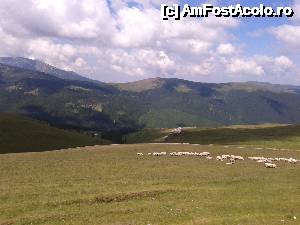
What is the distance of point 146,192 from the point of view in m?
41.7

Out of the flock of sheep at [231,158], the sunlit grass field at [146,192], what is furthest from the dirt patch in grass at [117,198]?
the flock of sheep at [231,158]

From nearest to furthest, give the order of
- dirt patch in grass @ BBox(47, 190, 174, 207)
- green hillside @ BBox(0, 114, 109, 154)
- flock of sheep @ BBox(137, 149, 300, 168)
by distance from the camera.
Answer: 1. dirt patch in grass @ BBox(47, 190, 174, 207)
2. flock of sheep @ BBox(137, 149, 300, 168)
3. green hillside @ BBox(0, 114, 109, 154)

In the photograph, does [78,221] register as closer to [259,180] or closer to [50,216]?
[50,216]

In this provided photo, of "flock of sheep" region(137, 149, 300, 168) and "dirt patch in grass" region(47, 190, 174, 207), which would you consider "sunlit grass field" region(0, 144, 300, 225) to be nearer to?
"dirt patch in grass" region(47, 190, 174, 207)

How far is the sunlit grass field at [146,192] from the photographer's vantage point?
3359cm

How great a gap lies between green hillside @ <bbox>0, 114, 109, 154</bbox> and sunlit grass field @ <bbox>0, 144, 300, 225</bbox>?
80031 millimetres

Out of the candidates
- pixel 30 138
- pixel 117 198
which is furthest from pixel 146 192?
pixel 30 138

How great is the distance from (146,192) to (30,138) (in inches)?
4638

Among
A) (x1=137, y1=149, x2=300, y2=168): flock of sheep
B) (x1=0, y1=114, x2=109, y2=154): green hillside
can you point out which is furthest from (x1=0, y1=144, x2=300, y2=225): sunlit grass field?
(x1=0, y1=114, x2=109, y2=154): green hillside

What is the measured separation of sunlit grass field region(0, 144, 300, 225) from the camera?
33594mm

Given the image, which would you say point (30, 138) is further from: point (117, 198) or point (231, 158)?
point (117, 198)

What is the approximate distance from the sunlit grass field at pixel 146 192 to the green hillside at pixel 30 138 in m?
80.0

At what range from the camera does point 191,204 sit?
3759 centimetres

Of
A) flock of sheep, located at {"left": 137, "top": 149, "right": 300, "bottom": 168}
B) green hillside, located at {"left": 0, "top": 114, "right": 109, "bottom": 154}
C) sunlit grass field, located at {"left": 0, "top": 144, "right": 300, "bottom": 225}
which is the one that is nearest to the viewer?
sunlit grass field, located at {"left": 0, "top": 144, "right": 300, "bottom": 225}
